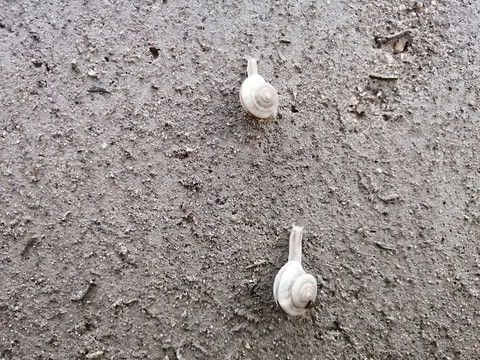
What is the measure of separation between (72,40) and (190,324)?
71 cm

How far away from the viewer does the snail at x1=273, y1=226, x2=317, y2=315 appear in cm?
103

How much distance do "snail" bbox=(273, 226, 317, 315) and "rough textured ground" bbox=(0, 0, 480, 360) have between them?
53 mm

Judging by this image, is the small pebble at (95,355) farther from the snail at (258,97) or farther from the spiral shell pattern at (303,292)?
the snail at (258,97)

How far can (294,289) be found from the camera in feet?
3.35

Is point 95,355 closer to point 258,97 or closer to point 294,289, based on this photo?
point 294,289

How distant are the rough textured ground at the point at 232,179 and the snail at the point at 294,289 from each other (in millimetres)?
53

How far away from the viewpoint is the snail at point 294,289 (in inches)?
40.4

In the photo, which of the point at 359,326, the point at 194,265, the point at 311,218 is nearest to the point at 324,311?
the point at 359,326

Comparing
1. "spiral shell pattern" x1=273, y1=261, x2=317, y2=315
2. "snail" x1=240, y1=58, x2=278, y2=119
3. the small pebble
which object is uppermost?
"snail" x1=240, y1=58, x2=278, y2=119

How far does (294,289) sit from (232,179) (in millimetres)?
291

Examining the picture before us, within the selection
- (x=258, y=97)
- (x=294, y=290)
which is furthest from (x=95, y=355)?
(x=258, y=97)

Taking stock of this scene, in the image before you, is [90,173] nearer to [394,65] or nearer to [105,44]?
[105,44]

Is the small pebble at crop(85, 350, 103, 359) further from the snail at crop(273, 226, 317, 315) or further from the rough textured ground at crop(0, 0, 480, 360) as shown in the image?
the snail at crop(273, 226, 317, 315)

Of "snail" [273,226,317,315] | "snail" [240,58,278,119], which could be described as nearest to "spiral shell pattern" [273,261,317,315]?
"snail" [273,226,317,315]
